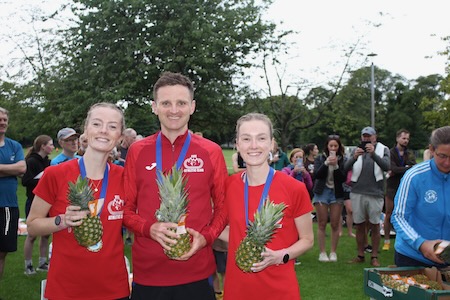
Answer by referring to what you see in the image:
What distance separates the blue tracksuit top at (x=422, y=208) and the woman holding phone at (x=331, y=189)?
483 cm

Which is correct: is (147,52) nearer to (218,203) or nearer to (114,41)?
(114,41)

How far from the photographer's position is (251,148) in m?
3.45

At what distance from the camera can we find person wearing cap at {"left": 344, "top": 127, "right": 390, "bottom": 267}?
9102mm

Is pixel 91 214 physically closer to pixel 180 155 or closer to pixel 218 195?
pixel 180 155

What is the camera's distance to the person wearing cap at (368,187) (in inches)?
358

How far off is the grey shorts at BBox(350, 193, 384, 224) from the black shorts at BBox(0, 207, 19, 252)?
20.9 ft

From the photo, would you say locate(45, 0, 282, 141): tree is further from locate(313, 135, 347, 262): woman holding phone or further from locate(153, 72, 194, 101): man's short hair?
locate(153, 72, 194, 101): man's short hair

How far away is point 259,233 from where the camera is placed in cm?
304

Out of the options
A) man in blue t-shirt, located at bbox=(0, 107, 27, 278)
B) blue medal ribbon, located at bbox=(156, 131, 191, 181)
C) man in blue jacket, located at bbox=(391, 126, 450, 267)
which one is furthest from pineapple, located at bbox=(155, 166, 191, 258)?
man in blue t-shirt, located at bbox=(0, 107, 27, 278)

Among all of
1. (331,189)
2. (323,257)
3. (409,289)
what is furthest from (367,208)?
(409,289)

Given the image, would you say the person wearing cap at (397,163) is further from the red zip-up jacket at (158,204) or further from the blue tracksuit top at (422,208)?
the red zip-up jacket at (158,204)

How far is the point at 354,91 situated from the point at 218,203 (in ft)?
73.7

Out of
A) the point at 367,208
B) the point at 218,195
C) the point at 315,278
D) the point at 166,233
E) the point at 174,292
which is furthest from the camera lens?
the point at 367,208

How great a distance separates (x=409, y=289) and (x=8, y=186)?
5696 millimetres
